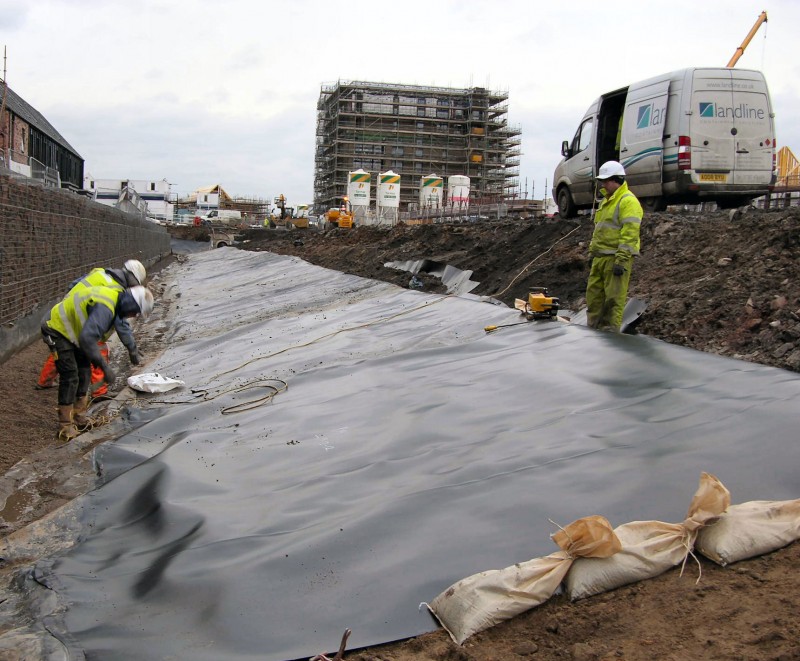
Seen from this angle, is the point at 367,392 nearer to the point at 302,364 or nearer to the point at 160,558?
the point at 302,364

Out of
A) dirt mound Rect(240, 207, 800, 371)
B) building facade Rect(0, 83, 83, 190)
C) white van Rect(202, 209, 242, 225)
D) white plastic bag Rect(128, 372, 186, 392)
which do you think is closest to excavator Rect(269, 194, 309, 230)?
white van Rect(202, 209, 242, 225)

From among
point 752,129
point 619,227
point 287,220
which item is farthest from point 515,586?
point 287,220

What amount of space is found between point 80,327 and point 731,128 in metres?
9.48

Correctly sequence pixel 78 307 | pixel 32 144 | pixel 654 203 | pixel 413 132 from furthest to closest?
pixel 413 132 < pixel 32 144 < pixel 654 203 < pixel 78 307

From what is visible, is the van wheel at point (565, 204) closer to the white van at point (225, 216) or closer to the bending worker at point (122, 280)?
the bending worker at point (122, 280)

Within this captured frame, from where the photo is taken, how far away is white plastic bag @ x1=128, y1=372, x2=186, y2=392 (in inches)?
284

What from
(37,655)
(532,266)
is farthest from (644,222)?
(37,655)

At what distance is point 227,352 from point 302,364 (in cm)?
207

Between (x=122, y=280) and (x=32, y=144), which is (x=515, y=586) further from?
(x=32, y=144)

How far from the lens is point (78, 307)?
5.95 meters

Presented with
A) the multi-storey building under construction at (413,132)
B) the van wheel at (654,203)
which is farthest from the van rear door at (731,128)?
the multi-storey building under construction at (413,132)

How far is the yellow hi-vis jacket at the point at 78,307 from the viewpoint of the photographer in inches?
234

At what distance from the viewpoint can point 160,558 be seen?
11.4 feet

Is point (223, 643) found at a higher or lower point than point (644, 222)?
lower
